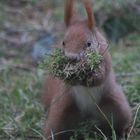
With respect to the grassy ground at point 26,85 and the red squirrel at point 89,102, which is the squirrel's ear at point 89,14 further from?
the grassy ground at point 26,85

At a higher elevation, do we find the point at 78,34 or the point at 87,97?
the point at 78,34

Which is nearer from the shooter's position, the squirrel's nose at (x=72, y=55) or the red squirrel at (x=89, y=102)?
the squirrel's nose at (x=72, y=55)

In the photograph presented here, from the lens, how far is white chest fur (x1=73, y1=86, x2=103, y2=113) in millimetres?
3824

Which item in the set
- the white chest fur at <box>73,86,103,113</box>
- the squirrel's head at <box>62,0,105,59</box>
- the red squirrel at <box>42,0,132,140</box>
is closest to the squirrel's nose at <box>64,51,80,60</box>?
the squirrel's head at <box>62,0,105,59</box>

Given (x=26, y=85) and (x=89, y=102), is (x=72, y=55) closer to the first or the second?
(x=89, y=102)

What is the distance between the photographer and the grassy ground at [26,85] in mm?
4281

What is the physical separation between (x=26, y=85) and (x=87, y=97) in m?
1.55

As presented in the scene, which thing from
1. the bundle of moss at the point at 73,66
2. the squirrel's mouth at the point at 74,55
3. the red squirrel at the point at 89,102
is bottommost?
the red squirrel at the point at 89,102

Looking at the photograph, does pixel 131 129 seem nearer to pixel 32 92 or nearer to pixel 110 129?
pixel 110 129

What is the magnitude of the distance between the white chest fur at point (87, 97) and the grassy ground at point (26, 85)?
0.16m

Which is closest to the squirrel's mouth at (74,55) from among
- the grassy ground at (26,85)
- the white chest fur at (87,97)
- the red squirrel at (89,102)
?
the red squirrel at (89,102)

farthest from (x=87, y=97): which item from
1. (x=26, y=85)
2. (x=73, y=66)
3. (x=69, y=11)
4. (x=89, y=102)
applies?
(x=26, y=85)

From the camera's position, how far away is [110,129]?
4.01 m

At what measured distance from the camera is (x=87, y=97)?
386 cm
